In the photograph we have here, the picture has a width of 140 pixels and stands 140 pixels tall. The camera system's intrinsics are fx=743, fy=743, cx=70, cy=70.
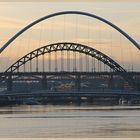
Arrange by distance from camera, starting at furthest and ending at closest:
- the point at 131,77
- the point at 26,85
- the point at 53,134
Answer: the point at 26,85
the point at 131,77
the point at 53,134

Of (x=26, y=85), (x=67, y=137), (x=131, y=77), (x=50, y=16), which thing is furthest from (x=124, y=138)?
(x=26, y=85)

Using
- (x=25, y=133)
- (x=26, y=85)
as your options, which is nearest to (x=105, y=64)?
(x=26, y=85)

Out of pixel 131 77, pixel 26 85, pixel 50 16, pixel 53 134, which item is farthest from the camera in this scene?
pixel 26 85

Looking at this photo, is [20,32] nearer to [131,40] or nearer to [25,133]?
[131,40]

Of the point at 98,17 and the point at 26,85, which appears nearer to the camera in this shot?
the point at 98,17

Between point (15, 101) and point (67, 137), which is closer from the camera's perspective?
point (67, 137)

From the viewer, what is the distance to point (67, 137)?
49219 millimetres

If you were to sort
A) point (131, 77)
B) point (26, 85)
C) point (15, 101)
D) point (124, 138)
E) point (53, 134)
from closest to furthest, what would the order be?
point (124, 138) → point (53, 134) → point (131, 77) → point (15, 101) → point (26, 85)

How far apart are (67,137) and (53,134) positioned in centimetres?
280

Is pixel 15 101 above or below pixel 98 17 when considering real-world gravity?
below

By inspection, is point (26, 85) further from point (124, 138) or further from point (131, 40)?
point (124, 138)

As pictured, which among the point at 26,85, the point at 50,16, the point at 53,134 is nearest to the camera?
the point at 53,134

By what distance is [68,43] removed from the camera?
13775 cm

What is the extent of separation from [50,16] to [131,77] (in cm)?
2653
